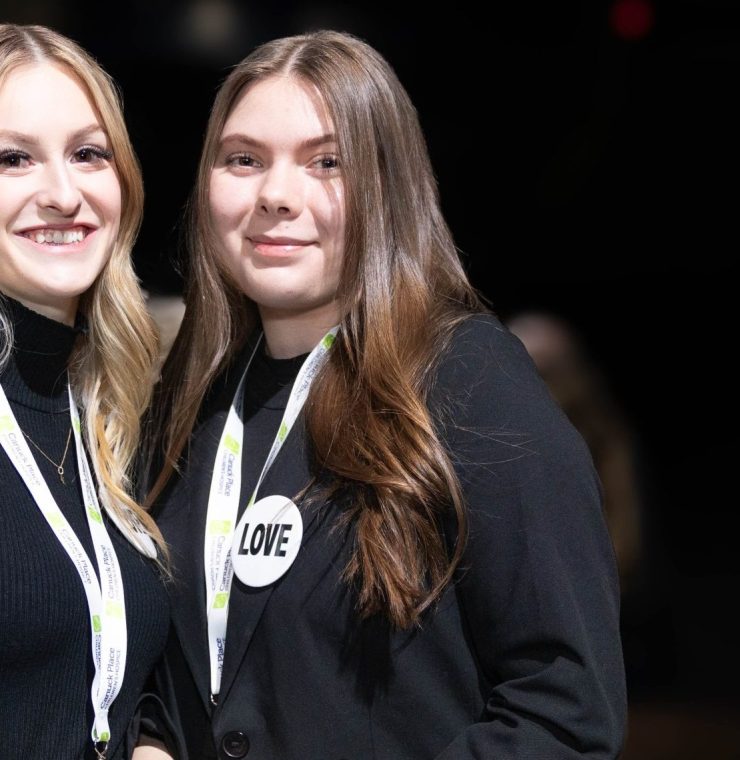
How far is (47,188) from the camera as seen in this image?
8.05 feet

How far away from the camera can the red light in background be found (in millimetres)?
4949

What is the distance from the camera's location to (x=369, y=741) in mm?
2117

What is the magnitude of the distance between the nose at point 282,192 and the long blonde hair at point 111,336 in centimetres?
44

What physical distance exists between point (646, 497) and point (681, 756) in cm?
99

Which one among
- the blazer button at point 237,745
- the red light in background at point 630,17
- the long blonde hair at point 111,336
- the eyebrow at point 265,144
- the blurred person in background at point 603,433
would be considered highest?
the red light in background at point 630,17

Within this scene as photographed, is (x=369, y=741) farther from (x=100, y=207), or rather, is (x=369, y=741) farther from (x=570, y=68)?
(x=570, y=68)

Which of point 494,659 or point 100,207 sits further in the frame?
point 100,207

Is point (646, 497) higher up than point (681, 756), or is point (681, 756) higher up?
point (646, 497)

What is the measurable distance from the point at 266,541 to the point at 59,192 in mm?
794

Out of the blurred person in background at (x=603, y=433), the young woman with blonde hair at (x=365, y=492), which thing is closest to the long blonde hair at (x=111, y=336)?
the young woman with blonde hair at (x=365, y=492)

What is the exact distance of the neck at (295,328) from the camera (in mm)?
2402

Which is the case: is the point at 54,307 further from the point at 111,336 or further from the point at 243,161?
the point at 243,161

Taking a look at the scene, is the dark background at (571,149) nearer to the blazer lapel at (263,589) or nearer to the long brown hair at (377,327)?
the long brown hair at (377,327)

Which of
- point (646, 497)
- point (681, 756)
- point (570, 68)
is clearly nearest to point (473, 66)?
point (570, 68)
